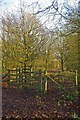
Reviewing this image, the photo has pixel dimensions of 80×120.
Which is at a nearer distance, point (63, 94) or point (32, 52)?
point (63, 94)

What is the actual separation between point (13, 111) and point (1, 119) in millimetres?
719

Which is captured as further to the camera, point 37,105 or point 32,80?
point 32,80

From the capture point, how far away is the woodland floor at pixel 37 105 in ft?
23.6

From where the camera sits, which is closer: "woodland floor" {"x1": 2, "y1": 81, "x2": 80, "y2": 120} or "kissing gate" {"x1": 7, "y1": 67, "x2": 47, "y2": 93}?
"woodland floor" {"x1": 2, "y1": 81, "x2": 80, "y2": 120}

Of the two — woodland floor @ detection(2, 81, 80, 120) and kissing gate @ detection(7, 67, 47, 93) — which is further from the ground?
kissing gate @ detection(7, 67, 47, 93)

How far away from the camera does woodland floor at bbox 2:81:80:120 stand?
23.6 ft

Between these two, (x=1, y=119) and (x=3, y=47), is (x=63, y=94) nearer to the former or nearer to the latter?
(x=1, y=119)

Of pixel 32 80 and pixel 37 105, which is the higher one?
pixel 32 80

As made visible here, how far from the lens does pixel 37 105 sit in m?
8.41

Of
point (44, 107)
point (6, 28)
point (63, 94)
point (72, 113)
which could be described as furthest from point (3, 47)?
point (72, 113)

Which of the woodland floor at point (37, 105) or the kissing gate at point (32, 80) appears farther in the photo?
the kissing gate at point (32, 80)

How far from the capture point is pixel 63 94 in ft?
32.9

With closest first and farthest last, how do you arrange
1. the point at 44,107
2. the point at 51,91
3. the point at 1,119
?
1. the point at 1,119
2. the point at 44,107
3. the point at 51,91

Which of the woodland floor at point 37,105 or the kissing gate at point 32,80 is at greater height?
the kissing gate at point 32,80
